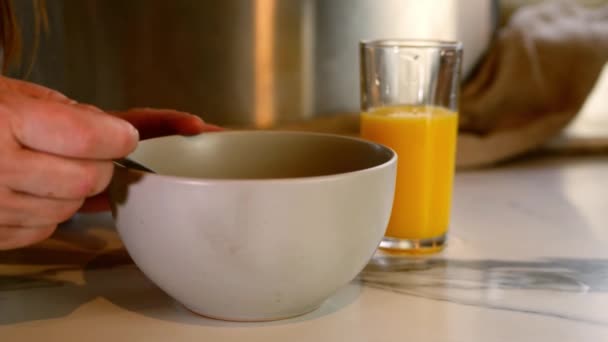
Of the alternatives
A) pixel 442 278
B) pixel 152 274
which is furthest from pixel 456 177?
pixel 152 274

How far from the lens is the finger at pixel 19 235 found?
0.47 metres

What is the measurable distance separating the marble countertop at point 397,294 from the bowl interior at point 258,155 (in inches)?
3.7

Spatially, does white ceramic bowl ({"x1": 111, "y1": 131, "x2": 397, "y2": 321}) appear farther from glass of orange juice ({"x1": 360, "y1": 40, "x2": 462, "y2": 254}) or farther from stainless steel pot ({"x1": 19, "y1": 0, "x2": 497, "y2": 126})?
stainless steel pot ({"x1": 19, "y1": 0, "x2": 497, "y2": 126})

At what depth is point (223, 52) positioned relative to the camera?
916mm

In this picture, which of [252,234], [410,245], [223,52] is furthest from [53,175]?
[223,52]

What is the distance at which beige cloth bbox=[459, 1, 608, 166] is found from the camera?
41.3 inches

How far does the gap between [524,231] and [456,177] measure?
0.88ft

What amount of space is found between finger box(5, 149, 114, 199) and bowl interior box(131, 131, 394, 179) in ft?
0.42

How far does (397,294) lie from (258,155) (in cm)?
16

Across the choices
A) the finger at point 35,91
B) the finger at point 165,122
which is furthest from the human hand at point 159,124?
the finger at point 35,91

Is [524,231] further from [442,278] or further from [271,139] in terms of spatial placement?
[271,139]

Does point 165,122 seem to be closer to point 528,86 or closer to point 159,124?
point 159,124

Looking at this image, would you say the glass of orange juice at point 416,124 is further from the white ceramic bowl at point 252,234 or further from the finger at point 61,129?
the finger at point 61,129

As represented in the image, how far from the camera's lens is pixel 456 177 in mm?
987
